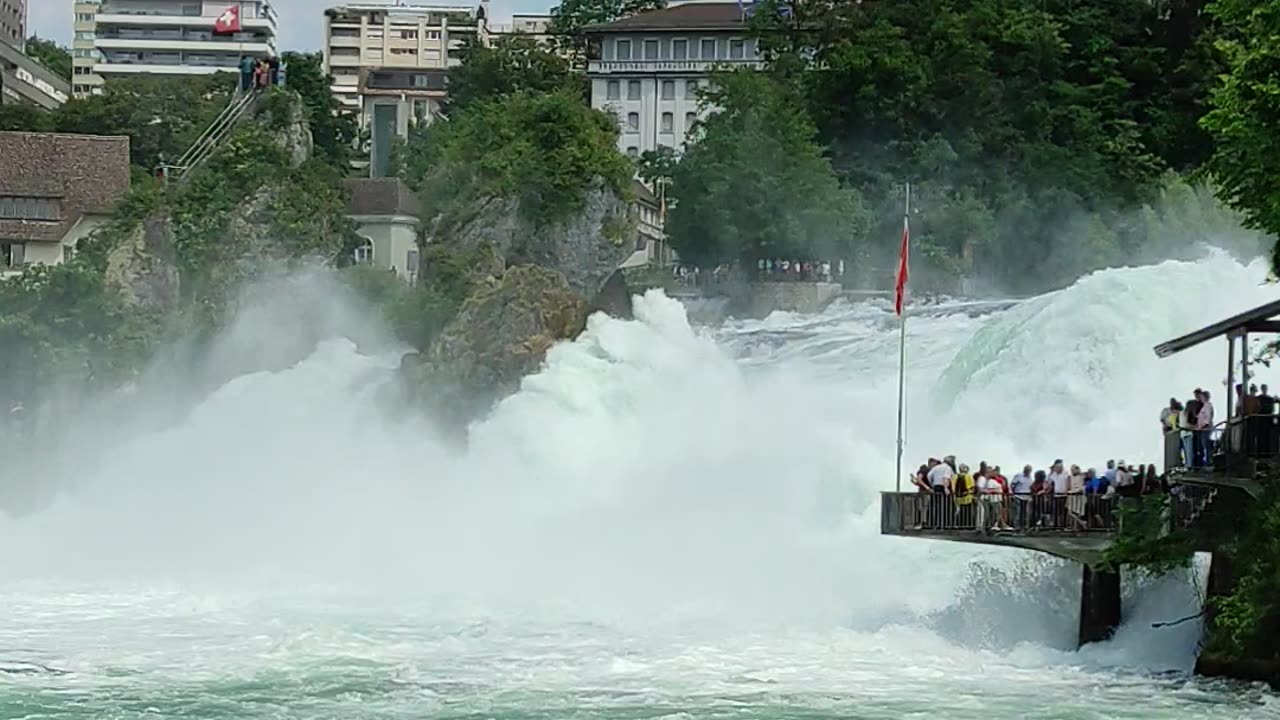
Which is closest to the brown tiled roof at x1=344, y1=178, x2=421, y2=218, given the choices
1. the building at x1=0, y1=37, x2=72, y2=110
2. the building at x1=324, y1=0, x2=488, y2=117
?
the building at x1=0, y1=37, x2=72, y2=110

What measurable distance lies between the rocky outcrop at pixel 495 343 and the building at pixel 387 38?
311ft

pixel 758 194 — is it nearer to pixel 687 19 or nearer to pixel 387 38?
pixel 687 19

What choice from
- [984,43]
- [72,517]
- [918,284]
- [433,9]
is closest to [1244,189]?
[72,517]

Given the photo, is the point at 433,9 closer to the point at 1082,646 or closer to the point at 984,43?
the point at 984,43

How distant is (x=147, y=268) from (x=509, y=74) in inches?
1401

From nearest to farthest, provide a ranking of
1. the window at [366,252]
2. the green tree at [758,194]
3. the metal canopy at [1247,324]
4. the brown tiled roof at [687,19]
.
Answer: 1. the metal canopy at [1247,324]
2. the window at [366,252]
3. the green tree at [758,194]
4. the brown tiled roof at [687,19]

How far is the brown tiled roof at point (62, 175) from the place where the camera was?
75.9m

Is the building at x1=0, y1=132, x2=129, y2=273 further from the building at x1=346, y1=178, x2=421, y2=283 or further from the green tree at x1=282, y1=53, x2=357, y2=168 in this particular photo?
the green tree at x1=282, y1=53, x2=357, y2=168

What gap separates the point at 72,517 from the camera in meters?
53.5

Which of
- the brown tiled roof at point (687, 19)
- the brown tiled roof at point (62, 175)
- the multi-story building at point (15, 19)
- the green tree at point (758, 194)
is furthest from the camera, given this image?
the multi-story building at point (15, 19)

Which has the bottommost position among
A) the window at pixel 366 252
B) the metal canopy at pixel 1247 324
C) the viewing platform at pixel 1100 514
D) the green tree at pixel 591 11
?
the viewing platform at pixel 1100 514

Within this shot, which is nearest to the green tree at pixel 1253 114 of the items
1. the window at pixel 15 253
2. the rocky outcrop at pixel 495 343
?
the rocky outcrop at pixel 495 343

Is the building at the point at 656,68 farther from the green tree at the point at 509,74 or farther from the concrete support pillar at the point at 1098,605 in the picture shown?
the concrete support pillar at the point at 1098,605

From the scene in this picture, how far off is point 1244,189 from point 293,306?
3981 cm
